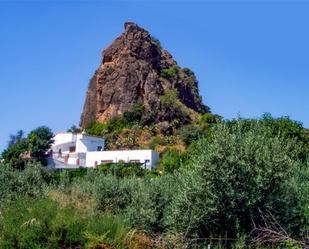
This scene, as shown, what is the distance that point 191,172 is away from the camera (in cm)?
1241

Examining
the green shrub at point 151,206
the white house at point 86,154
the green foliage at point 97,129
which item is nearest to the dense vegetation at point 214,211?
the green shrub at point 151,206

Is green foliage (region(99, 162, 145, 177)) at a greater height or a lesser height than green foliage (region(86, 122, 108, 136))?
lesser

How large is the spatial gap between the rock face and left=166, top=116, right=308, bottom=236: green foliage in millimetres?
74076

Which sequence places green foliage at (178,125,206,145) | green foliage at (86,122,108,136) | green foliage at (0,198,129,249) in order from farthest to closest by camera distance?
green foliage at (86,122,108,136) < green foliage at (178,125,206,145) < green foliage at (0,198,129,249)

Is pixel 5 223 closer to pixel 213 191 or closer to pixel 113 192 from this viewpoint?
pixel 213 191

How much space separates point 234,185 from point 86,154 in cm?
6478

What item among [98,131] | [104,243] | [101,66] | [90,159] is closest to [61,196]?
[104,243]

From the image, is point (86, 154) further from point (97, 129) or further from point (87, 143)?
point (97, 129)

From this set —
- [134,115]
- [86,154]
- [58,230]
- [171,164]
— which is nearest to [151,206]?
[58,230]

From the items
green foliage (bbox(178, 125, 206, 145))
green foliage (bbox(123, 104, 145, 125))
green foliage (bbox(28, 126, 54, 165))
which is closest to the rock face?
green foliage (bbox(123, 104, 145, 125))

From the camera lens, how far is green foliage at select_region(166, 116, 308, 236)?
39.1ft

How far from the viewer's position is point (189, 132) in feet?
256

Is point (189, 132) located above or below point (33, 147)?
above

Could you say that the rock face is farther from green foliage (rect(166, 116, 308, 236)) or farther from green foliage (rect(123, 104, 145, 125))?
green foliage (rect(166, 116, 308, 236))
